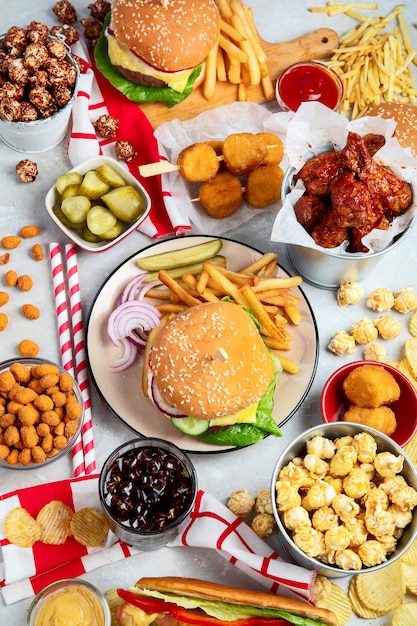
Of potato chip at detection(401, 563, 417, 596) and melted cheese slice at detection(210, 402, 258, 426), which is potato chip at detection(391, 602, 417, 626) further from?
melted cheese slice at detection(210, 402, 258, 426)

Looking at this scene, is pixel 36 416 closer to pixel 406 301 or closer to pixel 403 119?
pixel 406 301

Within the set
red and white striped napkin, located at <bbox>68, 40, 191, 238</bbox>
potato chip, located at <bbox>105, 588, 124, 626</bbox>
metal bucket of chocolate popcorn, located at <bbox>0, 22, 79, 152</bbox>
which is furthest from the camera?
red and white striped napkin, located at <bbox>68, 40, 191, 238</bbox>

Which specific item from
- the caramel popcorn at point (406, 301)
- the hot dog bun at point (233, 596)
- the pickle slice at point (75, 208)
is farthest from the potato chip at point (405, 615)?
the pickle slice at point (75, 208)

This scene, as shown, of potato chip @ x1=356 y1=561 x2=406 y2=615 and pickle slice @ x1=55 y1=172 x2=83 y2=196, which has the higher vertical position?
pickle slice @ x1=55 y1=172 x2=83 y2=196

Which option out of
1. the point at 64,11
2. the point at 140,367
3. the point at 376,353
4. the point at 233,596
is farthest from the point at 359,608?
the point at 64,11

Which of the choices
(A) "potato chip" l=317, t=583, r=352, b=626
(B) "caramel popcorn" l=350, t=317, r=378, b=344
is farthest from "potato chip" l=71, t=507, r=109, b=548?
(B) "caramel popcorn" l=350, t=317, r=378, b=344

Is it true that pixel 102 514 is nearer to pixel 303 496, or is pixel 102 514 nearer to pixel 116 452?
pixel 116 452
